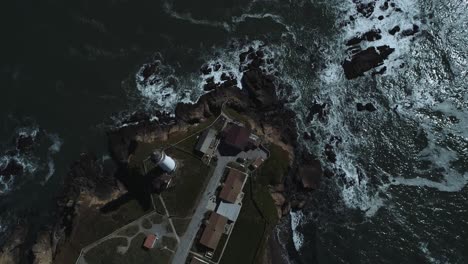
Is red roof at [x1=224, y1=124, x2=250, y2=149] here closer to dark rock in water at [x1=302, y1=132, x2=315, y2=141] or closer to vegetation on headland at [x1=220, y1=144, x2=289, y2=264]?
vegetation on headland at [x1=220, y1=144, x2=289, y2=264]

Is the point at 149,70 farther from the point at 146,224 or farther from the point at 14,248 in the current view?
the point at 14,248

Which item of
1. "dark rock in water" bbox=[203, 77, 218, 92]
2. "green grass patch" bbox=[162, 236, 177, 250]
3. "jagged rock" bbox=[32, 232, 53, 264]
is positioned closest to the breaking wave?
"jagged rock" bbox=[32, 232, 53, 264]

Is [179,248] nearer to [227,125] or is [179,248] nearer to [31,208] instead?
[227,125]

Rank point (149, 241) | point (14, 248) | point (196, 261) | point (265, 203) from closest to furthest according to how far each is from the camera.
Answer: point (196, 261), point (149, 241), point (265, 203), point (14, 248)

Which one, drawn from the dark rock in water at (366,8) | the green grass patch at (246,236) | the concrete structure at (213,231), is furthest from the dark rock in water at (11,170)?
the dark rock in water at (366,8)

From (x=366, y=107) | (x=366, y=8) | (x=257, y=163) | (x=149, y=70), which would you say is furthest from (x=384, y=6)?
(x=149, y=70)

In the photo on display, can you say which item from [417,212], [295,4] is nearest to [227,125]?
[295,4]

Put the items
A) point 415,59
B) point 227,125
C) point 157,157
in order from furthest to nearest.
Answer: point 415,59 → point 227,125 → point 157,157
